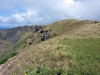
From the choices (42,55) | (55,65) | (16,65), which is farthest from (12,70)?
(55,65)

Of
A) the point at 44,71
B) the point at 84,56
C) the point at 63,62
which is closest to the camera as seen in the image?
the point at 44,71

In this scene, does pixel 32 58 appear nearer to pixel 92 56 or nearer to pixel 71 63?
pixel 71 63

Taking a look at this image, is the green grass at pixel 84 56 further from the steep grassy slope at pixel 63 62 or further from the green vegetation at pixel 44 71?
the green vegetation at pixel 44 71

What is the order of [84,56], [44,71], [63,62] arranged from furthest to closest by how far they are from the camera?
[84,56]
[63,62]
[44,71]

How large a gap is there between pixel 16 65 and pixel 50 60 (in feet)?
19.0

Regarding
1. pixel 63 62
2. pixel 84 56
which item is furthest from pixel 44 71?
pixel 84 56

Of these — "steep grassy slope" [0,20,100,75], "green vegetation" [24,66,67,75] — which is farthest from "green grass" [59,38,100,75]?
"green vegetation" [24,66,67,75]

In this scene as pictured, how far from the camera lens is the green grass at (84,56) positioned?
20.7 meters

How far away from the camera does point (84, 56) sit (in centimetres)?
2409

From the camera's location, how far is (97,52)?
2553cm

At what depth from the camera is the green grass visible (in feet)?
67.9

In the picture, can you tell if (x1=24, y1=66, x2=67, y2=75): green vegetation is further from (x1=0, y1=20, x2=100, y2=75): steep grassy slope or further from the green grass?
the green grass

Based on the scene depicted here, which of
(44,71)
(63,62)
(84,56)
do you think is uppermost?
(84,56)

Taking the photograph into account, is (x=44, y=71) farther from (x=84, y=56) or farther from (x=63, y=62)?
(x=84, y=56)
